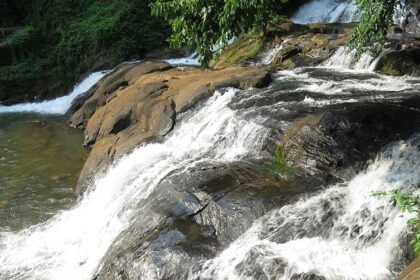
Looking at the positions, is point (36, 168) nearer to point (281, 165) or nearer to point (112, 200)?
point (112, 200)

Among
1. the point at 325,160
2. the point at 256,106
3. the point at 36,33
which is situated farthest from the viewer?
the point at 36,33

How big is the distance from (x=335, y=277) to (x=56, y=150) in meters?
10.4

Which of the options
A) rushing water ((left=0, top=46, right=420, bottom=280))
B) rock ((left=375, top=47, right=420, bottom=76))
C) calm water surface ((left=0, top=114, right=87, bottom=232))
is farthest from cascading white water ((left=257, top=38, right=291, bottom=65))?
calm water surface ((left=0, top=114, right=87, bottom=232))

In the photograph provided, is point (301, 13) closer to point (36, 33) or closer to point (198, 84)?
point (198, 84)

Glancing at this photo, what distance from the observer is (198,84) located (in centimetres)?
1151

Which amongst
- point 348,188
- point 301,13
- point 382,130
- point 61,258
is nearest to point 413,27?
point 301,13

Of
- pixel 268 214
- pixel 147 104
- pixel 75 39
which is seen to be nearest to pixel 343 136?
pixel 268 214

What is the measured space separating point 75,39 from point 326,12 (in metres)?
12.4

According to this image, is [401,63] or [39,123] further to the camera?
[39,123]

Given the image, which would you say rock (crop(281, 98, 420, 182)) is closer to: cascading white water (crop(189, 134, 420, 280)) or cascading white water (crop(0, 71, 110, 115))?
cascading white water (crop(189, 134, 420, 280))

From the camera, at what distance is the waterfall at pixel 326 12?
18.8 metres

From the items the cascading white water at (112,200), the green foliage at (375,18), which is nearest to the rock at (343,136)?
the cascading white water at (112,200)

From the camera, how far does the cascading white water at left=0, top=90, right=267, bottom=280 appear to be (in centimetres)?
770

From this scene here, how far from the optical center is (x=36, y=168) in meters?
12.1
